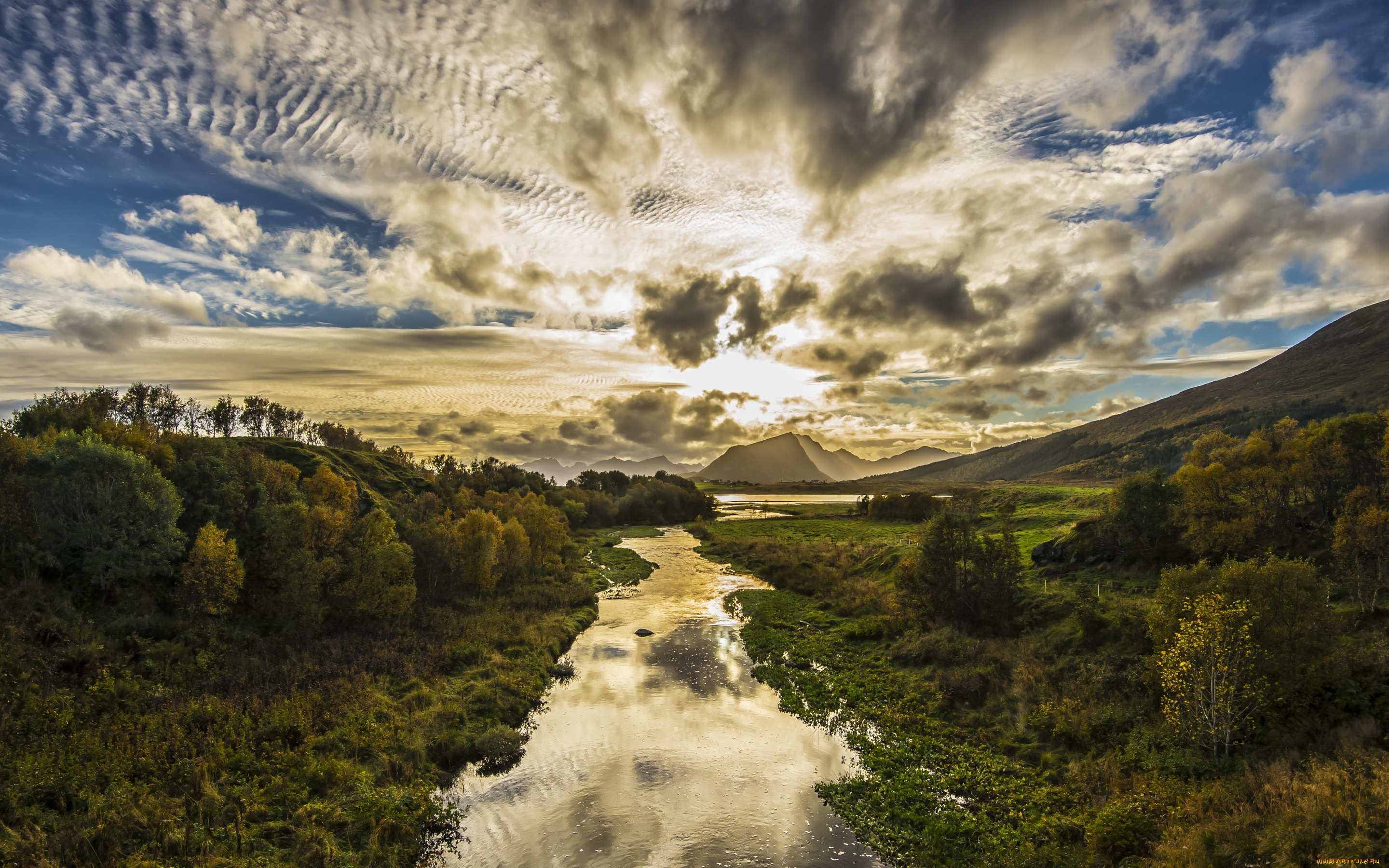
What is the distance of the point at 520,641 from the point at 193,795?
22.7m

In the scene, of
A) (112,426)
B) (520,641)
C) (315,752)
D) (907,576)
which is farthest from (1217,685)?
(112,426)

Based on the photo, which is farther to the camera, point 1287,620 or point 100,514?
point 100,514

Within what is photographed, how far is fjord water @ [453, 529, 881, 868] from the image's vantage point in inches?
719

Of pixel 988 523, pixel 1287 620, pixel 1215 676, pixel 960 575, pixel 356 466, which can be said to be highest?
pixel 356 466

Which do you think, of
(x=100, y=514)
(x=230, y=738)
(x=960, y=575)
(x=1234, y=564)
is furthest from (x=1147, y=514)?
(x=100, y=514)

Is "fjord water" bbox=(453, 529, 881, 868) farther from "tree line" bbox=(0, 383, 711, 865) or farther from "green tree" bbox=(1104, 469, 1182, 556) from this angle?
"green tree" bbox=(1104, 469, 1182, 556)

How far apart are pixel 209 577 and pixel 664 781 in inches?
1246

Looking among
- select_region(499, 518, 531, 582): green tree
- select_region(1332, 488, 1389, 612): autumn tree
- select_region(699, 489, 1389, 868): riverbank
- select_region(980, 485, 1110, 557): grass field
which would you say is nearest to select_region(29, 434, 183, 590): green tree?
select_region(499, 518, 531, 582): green tree

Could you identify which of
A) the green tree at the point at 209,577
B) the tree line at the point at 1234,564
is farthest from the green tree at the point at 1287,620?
the green tree at the point at 209,577

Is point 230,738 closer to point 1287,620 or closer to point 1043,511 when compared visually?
point 1287,620

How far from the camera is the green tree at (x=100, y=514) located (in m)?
30.7

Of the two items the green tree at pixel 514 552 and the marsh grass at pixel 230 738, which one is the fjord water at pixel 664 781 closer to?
the marsh grass at pixel 230 738

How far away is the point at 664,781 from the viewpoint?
22.7m

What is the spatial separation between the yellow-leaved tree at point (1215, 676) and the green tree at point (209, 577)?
49592 millimetres
